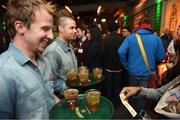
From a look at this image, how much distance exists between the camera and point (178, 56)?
1920 millimetres

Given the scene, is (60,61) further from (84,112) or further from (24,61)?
(24,61)

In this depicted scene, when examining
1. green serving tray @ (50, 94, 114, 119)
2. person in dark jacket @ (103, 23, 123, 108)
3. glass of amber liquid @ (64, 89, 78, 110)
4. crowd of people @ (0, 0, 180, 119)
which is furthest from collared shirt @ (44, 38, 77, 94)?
person in dark jacket @ (103, 23, 123, 108)

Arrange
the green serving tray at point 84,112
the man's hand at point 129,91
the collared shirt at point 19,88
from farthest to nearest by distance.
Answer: the man's hand at point 129,91 < the green serving tray at point 84,112 < the collared shirt at point 19,88

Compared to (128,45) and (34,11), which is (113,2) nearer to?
(128,45)

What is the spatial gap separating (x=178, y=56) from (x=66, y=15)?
1.68 meters

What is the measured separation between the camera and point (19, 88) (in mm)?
1354

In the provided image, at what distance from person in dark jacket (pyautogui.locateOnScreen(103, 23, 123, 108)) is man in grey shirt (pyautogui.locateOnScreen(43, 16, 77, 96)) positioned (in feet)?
6.57

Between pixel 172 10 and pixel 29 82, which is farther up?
pixel 172 10

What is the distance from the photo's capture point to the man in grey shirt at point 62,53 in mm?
2724

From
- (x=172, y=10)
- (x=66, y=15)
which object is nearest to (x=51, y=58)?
(x=66, y=15)

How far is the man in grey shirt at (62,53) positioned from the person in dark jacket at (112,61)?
2.00 m

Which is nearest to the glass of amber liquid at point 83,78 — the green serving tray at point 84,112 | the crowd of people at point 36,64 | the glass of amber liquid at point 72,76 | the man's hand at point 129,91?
the glass of amber liquid at point 72,76

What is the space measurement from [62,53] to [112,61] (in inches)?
93.1

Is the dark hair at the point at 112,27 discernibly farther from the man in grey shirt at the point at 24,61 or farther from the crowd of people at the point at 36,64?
the man in grey shirt at the point at 24,61
